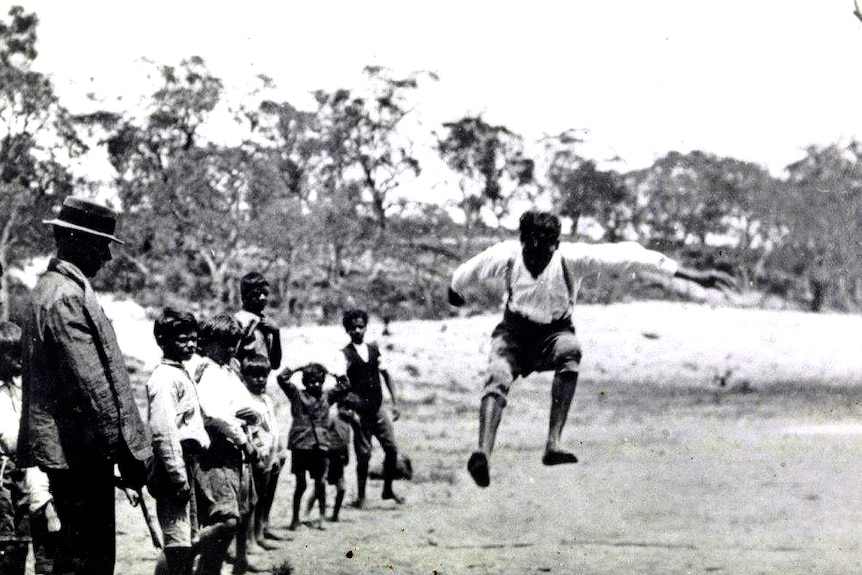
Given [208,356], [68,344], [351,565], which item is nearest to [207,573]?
[208,356]

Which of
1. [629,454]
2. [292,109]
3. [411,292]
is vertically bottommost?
[629,454]

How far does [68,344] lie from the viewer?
3.08 meters

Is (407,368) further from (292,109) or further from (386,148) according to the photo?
(292,109)

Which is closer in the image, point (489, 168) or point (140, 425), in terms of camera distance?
point (140, 425)

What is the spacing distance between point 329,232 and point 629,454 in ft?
27.5

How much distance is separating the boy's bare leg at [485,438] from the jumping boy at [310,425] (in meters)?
3.01

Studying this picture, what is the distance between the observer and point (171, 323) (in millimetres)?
4449

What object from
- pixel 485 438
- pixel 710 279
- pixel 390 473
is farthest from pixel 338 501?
pixel 710 279

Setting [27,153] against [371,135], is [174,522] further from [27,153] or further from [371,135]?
[27,153]

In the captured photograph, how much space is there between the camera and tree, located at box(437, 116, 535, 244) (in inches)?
312

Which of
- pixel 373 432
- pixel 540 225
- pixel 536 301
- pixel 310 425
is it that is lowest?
pixel 373 432

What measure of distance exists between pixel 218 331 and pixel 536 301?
5.60 feet

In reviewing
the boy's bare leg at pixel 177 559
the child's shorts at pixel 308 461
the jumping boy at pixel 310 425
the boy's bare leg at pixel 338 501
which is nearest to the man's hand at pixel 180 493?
the boy's bare leg at pixel 177 559

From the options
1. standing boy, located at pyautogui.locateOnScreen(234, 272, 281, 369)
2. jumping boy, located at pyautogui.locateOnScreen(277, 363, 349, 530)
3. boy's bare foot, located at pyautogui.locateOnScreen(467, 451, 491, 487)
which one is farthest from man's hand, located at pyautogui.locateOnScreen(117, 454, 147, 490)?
jumping boy, located at pyautogui.locateOnScreen(277, 363, 349, 530)
